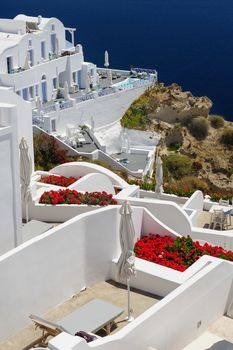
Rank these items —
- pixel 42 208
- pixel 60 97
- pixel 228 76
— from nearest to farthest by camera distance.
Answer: pixel 42 208 < pixel 60 97 < pixel 228 76

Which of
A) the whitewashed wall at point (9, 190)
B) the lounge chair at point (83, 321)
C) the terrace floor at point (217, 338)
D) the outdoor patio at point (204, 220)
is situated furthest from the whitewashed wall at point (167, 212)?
the lounge chair at point (83, 321)

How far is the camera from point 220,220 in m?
26.0

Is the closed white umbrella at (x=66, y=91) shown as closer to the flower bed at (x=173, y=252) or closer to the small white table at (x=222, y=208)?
the small white table at (x=222, y=208)

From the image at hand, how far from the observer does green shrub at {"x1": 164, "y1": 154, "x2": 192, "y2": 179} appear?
44031 millimetres

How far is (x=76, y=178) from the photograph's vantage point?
76.9ft

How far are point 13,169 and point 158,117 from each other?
35702 mm

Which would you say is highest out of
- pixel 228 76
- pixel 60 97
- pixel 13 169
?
pixel 13 169

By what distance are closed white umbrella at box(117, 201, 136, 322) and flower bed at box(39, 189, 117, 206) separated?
502 centimetres

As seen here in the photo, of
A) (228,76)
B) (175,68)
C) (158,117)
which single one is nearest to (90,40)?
(175,68)

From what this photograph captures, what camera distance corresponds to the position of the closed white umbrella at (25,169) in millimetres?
17953

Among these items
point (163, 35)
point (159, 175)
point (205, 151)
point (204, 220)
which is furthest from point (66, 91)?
point (163, 35)

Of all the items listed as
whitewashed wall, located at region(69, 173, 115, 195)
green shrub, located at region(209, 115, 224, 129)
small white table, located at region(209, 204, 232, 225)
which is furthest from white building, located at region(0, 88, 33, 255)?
green shrub, located at region(209, 115, 224, 129)

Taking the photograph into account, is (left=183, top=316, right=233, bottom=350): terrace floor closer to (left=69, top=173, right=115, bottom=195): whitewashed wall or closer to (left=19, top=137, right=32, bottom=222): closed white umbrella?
(left=19, top=137, right=32, bottom=222): closed white umbrella

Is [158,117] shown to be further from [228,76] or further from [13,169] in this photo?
[228,76]
